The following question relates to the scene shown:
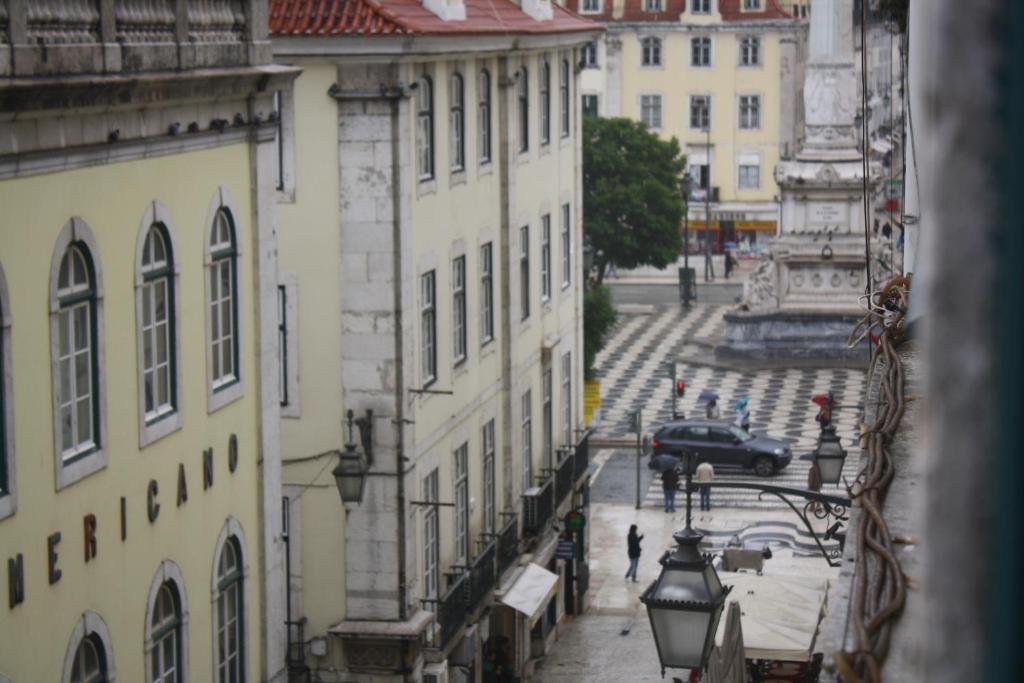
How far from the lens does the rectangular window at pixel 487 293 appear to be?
96.9ft

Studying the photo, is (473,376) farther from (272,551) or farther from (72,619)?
(72,619)

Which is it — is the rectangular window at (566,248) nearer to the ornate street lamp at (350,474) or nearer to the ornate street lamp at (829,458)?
the ornate street lamp at (829,458)

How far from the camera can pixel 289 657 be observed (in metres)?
24.4

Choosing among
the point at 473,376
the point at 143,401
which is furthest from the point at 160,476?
the point at 473,376

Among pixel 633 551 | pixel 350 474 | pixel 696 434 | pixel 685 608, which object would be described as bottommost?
pixel 633 551

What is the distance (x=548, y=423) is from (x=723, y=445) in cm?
1555

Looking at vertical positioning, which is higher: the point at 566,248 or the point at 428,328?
the point at 566,248

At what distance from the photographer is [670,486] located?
1764 inches

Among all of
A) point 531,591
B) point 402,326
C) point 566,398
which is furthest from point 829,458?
point 566,398

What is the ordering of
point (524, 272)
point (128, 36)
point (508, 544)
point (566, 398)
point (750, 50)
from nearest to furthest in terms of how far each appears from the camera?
point (128, 36)
point (508, 544)
point (524, 272)
point (566, 398)
point (750, 50)

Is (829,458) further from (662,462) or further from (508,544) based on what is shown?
(662,462)

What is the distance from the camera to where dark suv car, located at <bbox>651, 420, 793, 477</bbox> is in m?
49.0

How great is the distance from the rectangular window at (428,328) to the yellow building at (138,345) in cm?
826

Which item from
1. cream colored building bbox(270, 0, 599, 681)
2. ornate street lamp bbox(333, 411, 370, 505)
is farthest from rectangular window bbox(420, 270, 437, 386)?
ornate street lamp bbox(333, 411, 370, 505)
